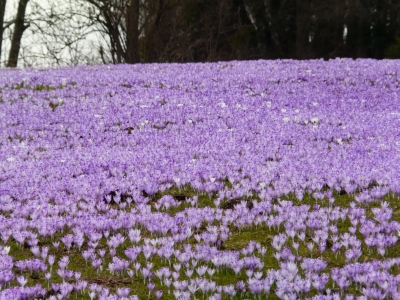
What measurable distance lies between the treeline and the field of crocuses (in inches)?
580

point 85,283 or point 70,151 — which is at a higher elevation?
point 70,151

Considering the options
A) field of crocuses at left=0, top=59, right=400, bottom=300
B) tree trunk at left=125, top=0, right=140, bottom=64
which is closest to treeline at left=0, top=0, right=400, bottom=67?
tree trunk at left=125, top=0, right=140, bottom=64

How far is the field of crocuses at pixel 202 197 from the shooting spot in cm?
500

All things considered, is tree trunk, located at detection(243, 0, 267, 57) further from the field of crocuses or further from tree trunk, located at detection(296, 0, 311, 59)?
the field of crocuses

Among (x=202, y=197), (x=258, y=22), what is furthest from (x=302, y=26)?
(x=202, y=197)

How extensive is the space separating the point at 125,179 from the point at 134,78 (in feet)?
30.7

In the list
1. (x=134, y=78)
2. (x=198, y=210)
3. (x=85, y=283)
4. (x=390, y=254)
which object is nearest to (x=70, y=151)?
(x=198, y=210)

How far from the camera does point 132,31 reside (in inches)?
1043

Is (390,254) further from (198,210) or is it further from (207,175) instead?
(207,175)

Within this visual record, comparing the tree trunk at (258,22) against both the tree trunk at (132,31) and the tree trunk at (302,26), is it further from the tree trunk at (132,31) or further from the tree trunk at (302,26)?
the tree trunk at (132,31)

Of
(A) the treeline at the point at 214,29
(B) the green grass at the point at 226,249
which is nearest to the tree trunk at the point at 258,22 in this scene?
(A) the treeline at the point at 214,29

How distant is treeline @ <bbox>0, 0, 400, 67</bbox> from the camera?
93.7 ft

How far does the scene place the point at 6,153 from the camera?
33.2ft

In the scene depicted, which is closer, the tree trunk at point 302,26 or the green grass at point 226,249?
the green grass at point 226,249
